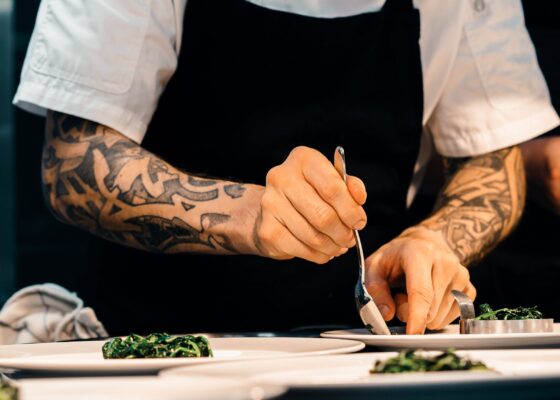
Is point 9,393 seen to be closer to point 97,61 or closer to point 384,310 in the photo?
point 384,310

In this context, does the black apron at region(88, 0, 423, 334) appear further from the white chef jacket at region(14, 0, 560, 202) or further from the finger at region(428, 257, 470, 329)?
the finger at region(428, 257, 470, 329)

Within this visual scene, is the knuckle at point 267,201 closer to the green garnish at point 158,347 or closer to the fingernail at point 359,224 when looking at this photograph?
the fingernail at point 359,224

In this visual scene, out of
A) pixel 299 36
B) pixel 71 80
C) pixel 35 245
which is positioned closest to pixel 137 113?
pixel 71 80

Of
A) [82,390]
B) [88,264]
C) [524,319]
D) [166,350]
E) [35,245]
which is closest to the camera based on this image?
[82,390]

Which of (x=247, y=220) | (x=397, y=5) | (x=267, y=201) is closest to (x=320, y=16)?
(x=397, y=5)

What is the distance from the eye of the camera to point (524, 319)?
1199mm

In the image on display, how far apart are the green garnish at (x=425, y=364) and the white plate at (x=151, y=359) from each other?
0.42ft

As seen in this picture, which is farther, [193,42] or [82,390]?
[193,42]

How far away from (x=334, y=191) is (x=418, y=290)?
0.81 ft

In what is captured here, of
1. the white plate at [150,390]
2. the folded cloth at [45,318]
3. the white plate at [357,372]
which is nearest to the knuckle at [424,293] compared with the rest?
the white plate at [357,372]

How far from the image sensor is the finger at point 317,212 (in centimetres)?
124

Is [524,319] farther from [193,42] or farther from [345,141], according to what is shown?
[193,42]

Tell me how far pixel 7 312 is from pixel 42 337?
0.25 feet

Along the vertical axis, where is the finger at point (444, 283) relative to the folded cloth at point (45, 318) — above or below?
above
